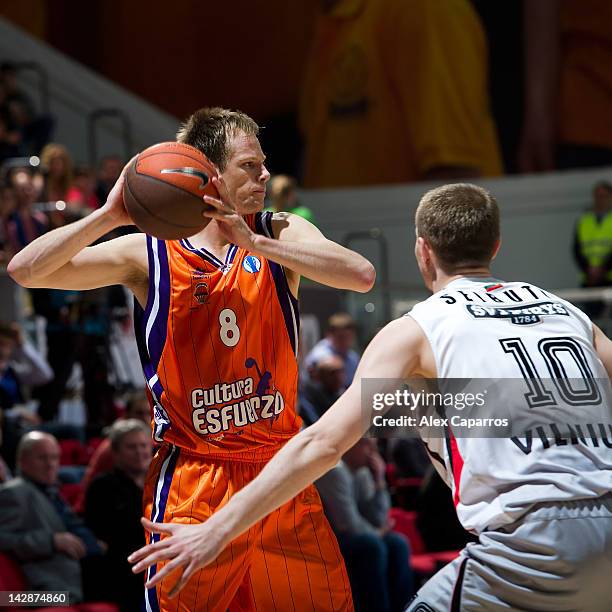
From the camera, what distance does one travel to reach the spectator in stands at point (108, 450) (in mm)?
6754

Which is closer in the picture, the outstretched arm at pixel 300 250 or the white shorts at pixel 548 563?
the white shorts at pixel 548 563

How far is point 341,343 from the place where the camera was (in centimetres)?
868

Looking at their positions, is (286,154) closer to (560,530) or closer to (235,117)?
(235,117)

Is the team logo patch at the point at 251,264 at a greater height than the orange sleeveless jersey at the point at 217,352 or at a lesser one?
greater

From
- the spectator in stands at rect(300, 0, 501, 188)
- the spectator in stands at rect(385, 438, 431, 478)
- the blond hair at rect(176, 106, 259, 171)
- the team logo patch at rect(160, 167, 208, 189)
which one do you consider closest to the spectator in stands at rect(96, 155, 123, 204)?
the spectator in stands at rect(385, 438, 431, 478)

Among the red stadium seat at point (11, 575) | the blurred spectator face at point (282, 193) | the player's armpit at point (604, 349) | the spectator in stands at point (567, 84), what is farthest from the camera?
the spectator in stands at point (567, 84)

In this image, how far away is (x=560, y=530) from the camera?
2.71m

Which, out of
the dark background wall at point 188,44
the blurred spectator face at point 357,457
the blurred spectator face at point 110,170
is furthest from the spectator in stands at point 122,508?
the dark background wall at point 188,44

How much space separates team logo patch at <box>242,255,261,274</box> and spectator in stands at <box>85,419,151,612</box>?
272 centimetres

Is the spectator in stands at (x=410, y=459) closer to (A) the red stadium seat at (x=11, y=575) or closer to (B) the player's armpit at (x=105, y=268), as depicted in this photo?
(A) the red stadium seat at (x=11, y=575)

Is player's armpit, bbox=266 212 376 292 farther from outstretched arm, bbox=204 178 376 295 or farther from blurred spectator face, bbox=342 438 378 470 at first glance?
blurred spectator face, bbox=342 438 378 470

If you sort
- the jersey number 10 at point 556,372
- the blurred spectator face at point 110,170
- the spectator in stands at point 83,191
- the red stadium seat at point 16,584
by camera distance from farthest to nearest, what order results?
the blurred spectator face at point 110,170
the spectator in stands at point 83,191
the red stadium seat at point 16,584
the jersey number 10 at point 556,372

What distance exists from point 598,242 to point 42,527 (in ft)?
23.4

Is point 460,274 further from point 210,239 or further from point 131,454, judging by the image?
point 131,454
